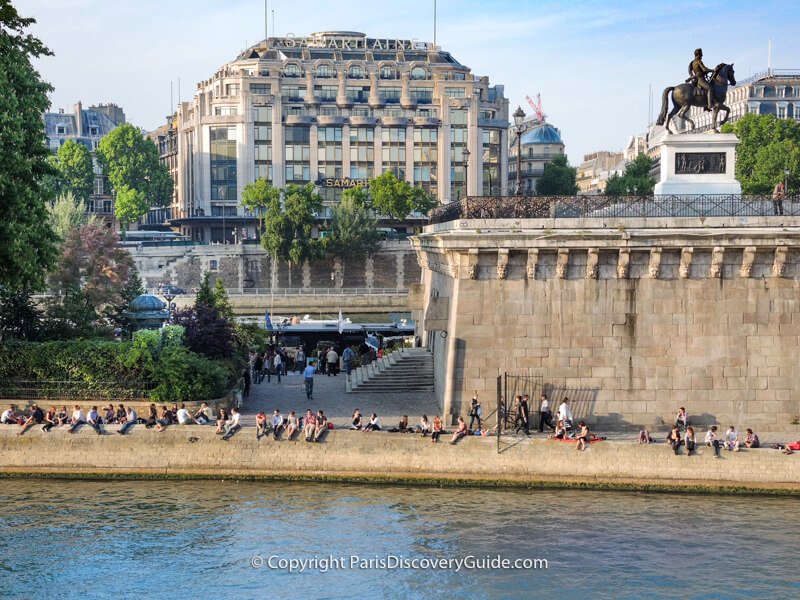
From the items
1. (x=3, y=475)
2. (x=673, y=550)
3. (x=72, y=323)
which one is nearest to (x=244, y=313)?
(x=72, y=323)

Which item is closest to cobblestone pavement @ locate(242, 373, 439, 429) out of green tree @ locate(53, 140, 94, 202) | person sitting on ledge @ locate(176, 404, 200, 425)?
person sitting on ledge @ locate(176, 404, 200, 425)

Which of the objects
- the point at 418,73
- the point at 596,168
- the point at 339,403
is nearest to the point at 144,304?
the point at 339,403

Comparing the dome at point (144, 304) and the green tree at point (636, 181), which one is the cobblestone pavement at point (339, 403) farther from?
the green tree at point (636, 181)

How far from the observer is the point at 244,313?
309ft

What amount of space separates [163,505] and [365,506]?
192 inches

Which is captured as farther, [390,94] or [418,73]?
[418,73]

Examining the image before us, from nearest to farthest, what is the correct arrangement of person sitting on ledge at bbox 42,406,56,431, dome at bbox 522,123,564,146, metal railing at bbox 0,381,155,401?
person sitting on ledge at bbox 42,406,56,431 → metal railing at bbox 0,381,155,401 → dome at bbox 522,123,564,146

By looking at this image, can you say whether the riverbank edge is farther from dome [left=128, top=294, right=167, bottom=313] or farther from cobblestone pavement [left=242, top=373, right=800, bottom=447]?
dome [left=128, top=294, right=167, bottom=313]

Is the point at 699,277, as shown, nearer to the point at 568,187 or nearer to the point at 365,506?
the point at 365,506

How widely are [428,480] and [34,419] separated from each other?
Result: 10768 millimetres

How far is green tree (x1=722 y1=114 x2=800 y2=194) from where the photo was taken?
96562 mm

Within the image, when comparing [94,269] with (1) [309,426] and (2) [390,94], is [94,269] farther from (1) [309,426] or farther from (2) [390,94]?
(2) [390,94]

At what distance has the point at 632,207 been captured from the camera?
34594mm

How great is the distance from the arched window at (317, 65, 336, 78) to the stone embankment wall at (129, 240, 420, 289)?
25.5 m
